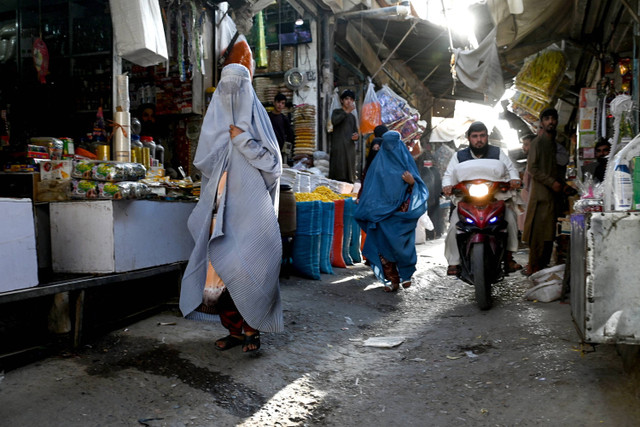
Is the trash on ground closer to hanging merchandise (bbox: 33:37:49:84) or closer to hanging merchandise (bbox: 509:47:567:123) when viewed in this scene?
hanging merchandise (bbox: 509:47:567:123)

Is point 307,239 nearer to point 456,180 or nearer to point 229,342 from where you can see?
point 456,180

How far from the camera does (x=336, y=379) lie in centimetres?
335

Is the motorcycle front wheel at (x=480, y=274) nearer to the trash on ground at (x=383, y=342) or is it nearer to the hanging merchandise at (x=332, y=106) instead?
the trash on ground at (x=383, y=342)

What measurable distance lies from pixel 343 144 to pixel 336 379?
23.5 feet

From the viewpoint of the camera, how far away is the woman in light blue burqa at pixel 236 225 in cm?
340

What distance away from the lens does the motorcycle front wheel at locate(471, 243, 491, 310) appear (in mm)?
4831

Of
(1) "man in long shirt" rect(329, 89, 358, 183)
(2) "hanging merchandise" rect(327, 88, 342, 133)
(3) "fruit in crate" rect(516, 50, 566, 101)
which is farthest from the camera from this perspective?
(2) "hanging merchandise" rect(327, 88, 342, 133)

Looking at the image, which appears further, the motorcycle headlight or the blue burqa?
the blue burqa

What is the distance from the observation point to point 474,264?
487 centimetres

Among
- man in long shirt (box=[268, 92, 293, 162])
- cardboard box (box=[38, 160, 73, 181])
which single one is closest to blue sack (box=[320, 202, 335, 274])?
man in long shirt (box=[268, 92, 293, 162])

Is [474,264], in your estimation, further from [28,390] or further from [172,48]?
[172,48]

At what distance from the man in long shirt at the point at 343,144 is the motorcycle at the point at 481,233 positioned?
5024mm

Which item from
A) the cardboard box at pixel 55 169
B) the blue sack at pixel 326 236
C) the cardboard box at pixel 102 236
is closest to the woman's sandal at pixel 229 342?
the cardboard box at pixel 102 236

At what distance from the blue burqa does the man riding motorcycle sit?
0.62m
